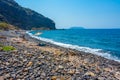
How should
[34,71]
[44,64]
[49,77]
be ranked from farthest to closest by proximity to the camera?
[44,64] < [34,71] < [49,77]

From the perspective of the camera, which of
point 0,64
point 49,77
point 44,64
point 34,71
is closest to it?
point 49,77

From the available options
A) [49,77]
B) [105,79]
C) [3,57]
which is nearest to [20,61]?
[3,57]

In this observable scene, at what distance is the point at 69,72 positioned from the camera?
48.7 ft

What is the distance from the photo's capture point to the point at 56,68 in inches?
621

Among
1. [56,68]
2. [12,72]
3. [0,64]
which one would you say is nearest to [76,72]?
[56,68]

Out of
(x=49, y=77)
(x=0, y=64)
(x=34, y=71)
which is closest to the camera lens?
(x=49, y=77)

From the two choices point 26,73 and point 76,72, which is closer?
point 26,73

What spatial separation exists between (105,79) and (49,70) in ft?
13.7

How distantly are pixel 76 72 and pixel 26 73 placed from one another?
3.81m

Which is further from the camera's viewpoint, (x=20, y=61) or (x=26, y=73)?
(x=20, y=61)

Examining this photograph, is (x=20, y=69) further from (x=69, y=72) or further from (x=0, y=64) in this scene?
(x=69, y=72)

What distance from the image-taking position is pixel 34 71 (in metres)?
14.4

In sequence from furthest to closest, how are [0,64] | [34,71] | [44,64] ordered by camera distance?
[44,64]
[0,64]
[34,71]

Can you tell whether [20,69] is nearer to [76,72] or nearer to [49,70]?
[49,70]
